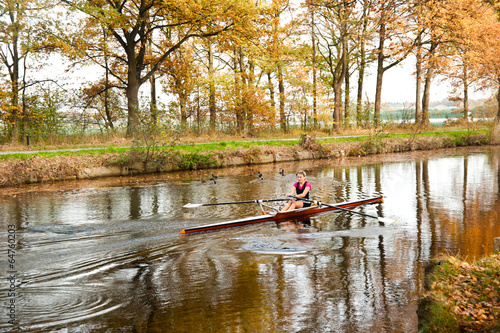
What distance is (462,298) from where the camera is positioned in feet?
13.9

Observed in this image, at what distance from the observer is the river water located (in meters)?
Result: 4.99

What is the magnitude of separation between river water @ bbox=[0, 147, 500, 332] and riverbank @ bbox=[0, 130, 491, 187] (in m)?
1.70

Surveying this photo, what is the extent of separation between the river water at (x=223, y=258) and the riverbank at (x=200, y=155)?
170 cm

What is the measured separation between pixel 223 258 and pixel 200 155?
1238 cm

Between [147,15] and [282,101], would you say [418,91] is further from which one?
[147,15]

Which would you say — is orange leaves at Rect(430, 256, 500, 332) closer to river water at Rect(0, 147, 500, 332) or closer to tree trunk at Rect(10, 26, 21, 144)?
river water at Rect(0, 147, 500, 332)

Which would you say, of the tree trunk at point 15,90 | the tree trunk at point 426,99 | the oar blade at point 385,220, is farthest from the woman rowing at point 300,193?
the tree trunk at point 426,99

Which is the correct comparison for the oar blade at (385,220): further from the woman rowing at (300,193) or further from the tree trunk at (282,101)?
the tree trunk at (282,101)

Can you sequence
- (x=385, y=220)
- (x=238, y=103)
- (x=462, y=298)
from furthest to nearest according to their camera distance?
1. (x=238, y=103)
2. (x=385, y=220)
3. (x=462, y=298)

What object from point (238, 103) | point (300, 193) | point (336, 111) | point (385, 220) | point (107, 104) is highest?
point (107, 104)

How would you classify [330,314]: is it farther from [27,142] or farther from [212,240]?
[27,142]

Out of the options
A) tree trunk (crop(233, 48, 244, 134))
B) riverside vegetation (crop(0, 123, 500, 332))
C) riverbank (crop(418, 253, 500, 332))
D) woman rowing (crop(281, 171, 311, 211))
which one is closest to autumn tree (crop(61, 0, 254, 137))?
riverside vegetation (crop(0, 123, 500, 332))

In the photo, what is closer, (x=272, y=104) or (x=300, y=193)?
(x=300, y=193)

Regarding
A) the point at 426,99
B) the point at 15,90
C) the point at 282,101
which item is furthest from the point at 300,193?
the point at 426,99
